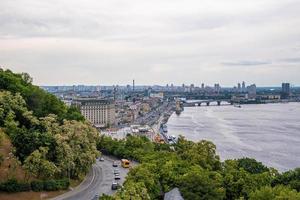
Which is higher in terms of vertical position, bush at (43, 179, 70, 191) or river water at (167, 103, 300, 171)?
bush at (43, 179, 70, 191)

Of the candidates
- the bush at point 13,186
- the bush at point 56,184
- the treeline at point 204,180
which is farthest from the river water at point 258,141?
the bush at point 13,186

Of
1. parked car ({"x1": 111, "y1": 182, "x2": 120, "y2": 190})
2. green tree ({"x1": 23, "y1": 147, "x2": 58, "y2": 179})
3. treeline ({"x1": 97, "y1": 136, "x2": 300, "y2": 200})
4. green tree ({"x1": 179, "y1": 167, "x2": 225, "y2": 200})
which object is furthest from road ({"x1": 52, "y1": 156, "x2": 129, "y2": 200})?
green tree ({"x1": 179, "y1": 167, "x2": 225, "y2": 200})

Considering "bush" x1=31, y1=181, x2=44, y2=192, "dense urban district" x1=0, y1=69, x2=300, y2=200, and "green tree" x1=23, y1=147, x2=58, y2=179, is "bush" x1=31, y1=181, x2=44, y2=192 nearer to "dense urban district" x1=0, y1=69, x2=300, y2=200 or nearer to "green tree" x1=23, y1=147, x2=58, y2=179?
"dense urban district" x1=0, y1=69, x2=300, y2=200

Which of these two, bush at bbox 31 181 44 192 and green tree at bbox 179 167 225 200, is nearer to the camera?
green tree at bbox 179 167 225 200

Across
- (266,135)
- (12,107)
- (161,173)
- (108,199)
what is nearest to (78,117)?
(12,107)

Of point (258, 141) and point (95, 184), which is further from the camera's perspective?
point (258, 141)

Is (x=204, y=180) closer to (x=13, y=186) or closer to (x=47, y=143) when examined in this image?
(x=47, y=143)

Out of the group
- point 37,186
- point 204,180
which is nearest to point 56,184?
point 37,186
